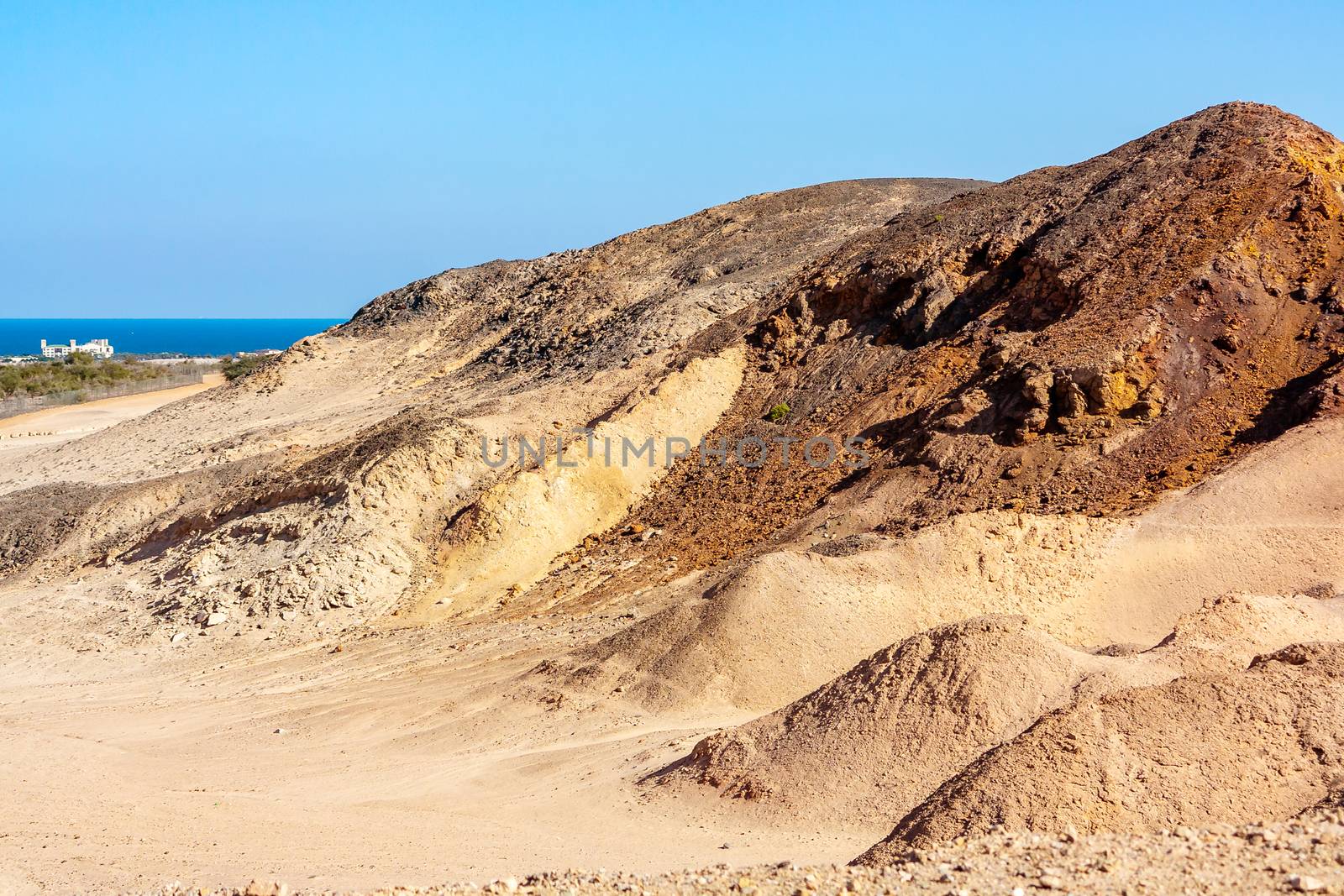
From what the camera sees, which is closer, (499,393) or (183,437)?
(499,393)

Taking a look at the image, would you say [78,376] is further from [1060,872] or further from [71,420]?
[1060,872]

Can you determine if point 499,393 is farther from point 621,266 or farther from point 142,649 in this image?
point 142,649

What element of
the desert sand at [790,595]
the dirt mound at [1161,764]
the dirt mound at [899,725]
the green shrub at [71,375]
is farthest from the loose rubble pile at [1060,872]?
the green shrub at [71,375]

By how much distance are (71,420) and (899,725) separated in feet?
117

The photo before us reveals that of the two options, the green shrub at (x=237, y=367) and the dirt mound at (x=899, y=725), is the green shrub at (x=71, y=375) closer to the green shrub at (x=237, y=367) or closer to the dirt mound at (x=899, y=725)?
the green shrub at (x=237, y=367)

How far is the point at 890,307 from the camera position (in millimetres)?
20328

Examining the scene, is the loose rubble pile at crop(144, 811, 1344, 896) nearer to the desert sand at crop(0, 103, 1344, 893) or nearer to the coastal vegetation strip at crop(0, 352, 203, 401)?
the desert sand at crop(0, 103, 1344, 893)

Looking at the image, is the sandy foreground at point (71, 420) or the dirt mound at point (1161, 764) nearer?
the dirt mound at point (1161, 764)

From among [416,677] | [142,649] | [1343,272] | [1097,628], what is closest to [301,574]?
[142,649]

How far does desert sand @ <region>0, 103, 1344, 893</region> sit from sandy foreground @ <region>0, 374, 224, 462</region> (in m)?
7.87

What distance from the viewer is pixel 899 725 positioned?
29.8 ft

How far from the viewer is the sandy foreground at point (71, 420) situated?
3322cm

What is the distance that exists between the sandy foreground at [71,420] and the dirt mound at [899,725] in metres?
24.2

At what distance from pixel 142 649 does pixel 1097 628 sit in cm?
1148
